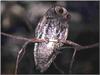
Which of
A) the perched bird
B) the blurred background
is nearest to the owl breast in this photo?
the perched bird

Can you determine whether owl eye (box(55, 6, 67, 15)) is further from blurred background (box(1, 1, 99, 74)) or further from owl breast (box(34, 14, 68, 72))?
blurred background (box(1, 1, 99, 74))

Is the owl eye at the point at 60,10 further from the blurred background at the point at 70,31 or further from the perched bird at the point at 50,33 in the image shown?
the blurred background at the point at 70,31

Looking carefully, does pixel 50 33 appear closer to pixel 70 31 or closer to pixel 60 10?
pixel 60 10

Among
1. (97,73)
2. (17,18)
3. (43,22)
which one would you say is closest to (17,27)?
(17,18)

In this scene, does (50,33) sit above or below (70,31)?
above

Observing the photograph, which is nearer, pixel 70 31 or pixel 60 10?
pixel 60 10

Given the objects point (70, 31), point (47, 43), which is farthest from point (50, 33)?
point (70, 31)

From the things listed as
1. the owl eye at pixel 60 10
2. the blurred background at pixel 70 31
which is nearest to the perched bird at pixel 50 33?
the owl eye at pixel 60 10
